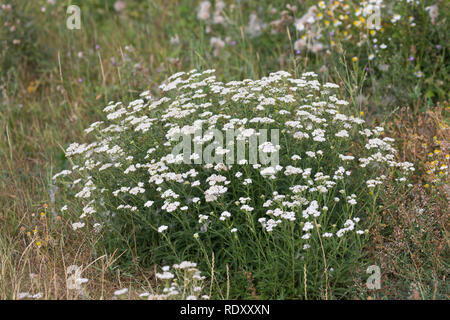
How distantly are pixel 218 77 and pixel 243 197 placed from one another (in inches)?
97.0

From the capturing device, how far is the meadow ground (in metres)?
3.50

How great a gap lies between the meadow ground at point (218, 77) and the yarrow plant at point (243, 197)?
0.34 feet

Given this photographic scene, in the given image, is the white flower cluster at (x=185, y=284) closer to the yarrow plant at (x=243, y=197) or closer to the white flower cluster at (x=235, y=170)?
the yarrow plant at (x=243, y=197)

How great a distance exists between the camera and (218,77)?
563 centimetres

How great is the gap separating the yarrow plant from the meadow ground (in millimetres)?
105

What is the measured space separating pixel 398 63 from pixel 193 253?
288cm

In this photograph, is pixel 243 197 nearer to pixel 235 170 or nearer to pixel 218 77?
pixel 235 170

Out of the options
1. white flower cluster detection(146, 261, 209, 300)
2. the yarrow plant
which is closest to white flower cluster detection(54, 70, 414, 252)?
the yarrow plant

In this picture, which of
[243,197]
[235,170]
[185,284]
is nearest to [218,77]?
[235,170]

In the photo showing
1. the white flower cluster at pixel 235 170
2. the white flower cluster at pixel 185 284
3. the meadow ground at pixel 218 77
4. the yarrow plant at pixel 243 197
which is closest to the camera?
the white flower cluster at pixel 185 284

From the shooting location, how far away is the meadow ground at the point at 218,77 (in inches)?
138

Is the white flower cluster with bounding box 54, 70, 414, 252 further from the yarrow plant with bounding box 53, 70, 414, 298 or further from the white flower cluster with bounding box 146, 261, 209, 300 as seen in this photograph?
the white flower cluster with bounding box 146, 261, 209, 300

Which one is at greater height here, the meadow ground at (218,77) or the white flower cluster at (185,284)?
the meadow ground at (218,77)

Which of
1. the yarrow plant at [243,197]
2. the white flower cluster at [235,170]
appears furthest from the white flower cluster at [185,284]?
the white flower cluster at [235,170]
